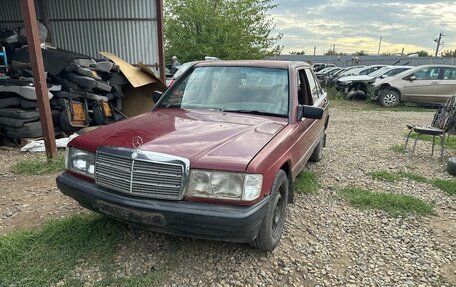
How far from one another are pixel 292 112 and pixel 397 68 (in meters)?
14.0

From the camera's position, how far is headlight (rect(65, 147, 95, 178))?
8.80 ft

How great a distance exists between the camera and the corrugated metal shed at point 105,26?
28.4ft

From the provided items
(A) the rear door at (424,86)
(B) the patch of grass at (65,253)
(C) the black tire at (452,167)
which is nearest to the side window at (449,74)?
(A) the rear door at (424,86)

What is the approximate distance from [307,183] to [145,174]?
9.03ft

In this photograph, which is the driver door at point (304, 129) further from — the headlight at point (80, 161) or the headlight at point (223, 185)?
the headlight at point (80, 161)

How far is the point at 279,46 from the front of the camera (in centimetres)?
1933

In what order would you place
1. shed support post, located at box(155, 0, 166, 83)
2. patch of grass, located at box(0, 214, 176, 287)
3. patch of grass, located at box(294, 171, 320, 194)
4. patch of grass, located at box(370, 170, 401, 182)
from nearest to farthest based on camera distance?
patch of grass, located at box(0, 214, 176, 287) → patch of grass, located at box(294, 171, 320, 194) → patch of grass, located at box(370, 170, 401, 182) → shed support post, located at box(155, 0, 166, 83)

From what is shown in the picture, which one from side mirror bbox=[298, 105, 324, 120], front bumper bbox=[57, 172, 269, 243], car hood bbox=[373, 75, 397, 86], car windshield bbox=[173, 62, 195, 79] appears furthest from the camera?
car hood bbox=[373, 75, 397, 86]

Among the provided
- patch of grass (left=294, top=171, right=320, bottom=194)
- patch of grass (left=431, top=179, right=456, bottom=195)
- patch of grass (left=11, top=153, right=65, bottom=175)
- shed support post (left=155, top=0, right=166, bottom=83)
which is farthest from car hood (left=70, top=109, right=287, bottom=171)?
shed support post (left=155, top=0, right=166, bottom=83)

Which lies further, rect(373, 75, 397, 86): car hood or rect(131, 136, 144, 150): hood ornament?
rect(373, 75, 397, 86): car hood

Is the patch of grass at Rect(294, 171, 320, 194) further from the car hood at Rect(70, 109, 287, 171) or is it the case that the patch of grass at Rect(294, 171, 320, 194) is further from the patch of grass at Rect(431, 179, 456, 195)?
the patch of grass at Rect(431, 179, 456, 195)

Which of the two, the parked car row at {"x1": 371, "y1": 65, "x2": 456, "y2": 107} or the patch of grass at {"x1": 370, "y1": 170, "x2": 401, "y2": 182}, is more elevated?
the parked car row at {"x1": 371, "y1": 65, "x2": 456, "y2": 107}

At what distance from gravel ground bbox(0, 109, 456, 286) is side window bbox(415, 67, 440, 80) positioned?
9.64 m

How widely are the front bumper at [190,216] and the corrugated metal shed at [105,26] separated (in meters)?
7.17
